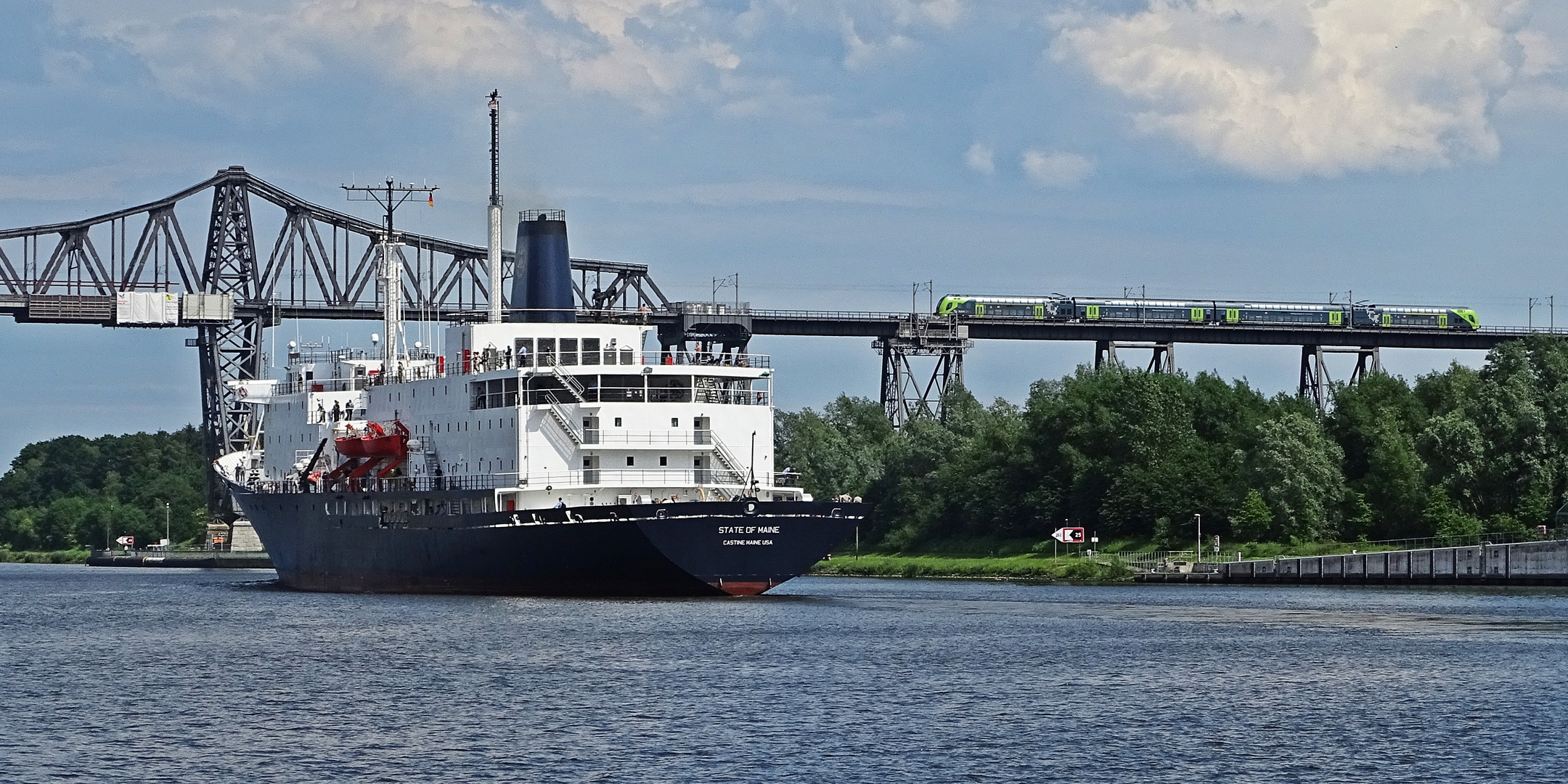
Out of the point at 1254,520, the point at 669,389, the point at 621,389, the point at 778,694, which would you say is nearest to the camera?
the point at 778,694

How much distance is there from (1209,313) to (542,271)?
79639mm

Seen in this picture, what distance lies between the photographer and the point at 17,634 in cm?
6341

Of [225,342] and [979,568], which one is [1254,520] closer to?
[979,568]

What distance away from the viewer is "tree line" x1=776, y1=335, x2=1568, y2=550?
99.0 metres

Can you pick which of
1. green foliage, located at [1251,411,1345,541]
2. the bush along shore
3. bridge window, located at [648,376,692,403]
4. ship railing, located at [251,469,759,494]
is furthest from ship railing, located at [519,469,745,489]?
green foliage, located at [1251,411,1345,541]

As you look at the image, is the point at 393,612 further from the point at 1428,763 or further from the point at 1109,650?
the point at 1428,763

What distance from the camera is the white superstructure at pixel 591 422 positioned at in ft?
231

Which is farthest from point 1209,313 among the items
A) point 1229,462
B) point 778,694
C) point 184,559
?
point 778,694

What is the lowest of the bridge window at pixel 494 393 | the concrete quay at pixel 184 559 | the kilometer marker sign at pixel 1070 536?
the concrete quay at pixel 184 559

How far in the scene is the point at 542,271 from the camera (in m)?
81.5

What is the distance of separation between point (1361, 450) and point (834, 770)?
3118 inches

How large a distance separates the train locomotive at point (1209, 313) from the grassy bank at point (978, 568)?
2841 cm

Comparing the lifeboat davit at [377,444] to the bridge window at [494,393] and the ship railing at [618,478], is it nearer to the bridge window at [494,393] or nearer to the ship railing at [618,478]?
the bridge window at [494,393]

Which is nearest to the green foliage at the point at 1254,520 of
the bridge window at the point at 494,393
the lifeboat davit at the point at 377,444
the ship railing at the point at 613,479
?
the ship railing at the point at 613,479
